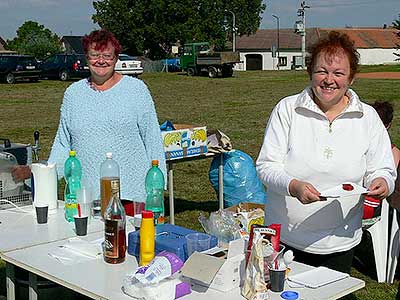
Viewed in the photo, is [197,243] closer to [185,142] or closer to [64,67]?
[185,142]

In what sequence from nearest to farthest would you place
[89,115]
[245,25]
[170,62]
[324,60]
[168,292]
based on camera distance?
[168,292] → [324,60] → [89,115] → [170,62] → [245,25]

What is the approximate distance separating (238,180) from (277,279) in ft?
12.5

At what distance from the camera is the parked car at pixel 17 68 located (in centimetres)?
2675

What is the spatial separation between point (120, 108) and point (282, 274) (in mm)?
1781

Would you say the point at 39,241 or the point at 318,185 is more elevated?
the point at 318,185

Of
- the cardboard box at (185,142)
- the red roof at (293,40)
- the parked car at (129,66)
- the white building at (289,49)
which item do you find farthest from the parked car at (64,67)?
the red roof at (293,40)

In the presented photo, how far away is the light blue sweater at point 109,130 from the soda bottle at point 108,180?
0.16 meters

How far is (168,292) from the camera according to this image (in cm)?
249

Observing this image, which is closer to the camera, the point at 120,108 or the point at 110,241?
the point at 110,241

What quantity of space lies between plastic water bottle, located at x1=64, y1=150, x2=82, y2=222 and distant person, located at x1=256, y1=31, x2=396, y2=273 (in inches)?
48.3

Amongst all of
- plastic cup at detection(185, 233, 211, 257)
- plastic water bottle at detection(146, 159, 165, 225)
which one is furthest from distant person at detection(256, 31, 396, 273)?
plastic water bottle at detection(146, 159, 165, 225)

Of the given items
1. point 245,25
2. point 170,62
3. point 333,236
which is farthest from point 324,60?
A: point 245,25

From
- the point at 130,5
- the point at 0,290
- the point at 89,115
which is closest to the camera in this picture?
the point at 89,115

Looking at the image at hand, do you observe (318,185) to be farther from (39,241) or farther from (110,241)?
(39,241)
